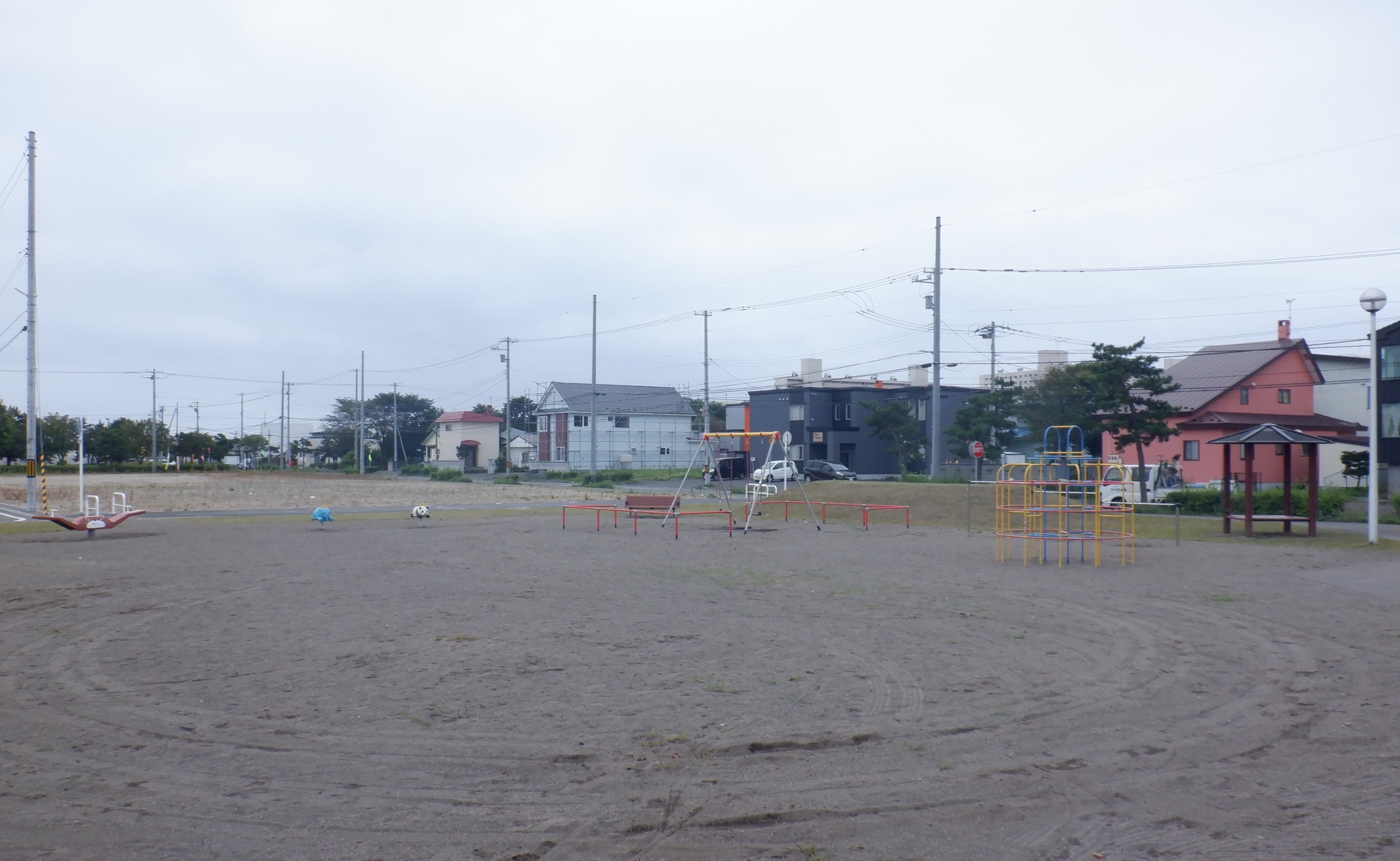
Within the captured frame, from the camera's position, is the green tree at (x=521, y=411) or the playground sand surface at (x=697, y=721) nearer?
the playground sand surface at (x=697, y=721)

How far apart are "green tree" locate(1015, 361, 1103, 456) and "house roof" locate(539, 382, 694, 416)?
39.5m

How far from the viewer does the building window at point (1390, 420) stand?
33312mm

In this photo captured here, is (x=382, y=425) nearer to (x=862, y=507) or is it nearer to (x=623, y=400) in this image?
(x=623, y=400)

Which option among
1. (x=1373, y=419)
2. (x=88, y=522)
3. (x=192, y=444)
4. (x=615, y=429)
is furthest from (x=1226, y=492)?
(x=192, y=444)

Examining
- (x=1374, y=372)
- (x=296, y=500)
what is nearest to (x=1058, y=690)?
(x=1374, y=372)

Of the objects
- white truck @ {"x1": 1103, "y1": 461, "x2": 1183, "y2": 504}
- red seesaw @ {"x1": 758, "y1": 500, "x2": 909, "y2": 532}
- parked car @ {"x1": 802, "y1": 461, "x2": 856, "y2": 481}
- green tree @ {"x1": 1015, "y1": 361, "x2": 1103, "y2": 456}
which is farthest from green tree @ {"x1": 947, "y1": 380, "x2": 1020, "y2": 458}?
red seesaw @ {"x1": 758, "y1": 500, "x2": 909, "y2": 532}

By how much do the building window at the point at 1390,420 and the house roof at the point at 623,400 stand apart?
49.7m

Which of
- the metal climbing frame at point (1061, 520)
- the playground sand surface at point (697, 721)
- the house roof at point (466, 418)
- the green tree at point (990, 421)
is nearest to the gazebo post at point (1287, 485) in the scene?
the metal climbing frame at point (1061, 520)

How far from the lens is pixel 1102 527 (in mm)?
22859

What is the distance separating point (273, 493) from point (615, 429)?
108 ft

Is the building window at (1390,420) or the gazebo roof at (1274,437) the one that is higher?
the building window at (1390,420)

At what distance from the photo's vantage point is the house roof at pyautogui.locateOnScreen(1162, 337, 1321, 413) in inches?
1617

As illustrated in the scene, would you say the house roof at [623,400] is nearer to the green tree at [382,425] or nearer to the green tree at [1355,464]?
the green tree at [382,425]

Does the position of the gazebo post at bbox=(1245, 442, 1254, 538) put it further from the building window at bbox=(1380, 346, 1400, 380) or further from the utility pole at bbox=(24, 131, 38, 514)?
the utility pole at bbox=(24, 131, 38, 514)
